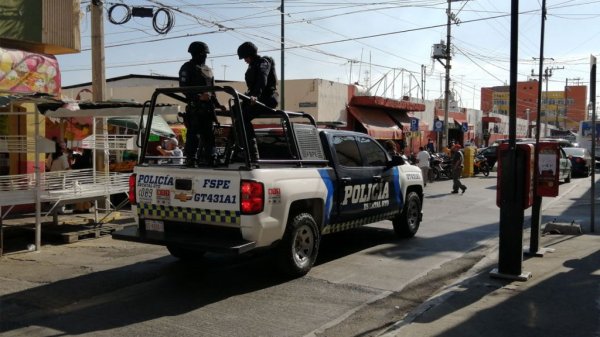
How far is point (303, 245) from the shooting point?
677cm

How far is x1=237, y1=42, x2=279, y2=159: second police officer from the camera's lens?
6984 millimetres

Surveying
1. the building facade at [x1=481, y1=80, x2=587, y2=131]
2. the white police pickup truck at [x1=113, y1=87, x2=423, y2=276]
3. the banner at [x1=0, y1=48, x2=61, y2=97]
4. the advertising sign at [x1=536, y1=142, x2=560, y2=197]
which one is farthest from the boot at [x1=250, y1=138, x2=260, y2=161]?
the building facade at [x1=481, y1=80, x2=587, y2=131]

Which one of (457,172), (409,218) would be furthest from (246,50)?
(457,172)

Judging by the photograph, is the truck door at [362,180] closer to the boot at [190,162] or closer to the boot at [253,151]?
the boot at [253,151]

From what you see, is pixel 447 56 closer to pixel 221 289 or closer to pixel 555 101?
pixel 221 289

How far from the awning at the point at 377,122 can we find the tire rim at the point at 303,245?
2139cm

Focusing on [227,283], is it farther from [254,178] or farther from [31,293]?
[31,293]

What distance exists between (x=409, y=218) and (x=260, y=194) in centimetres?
436

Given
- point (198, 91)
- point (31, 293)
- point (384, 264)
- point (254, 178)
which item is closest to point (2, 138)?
point (31, 293)

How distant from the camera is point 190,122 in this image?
6984 mm

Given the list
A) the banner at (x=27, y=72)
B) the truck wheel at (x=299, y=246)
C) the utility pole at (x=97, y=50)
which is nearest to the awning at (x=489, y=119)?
the utility pole at (x=97, y=50)

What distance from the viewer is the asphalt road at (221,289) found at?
5.09 metres

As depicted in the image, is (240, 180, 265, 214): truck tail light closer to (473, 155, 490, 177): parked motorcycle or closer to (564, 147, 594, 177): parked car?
(473, 155, 490, 177): parked motorcycle

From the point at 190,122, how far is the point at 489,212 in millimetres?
9071
